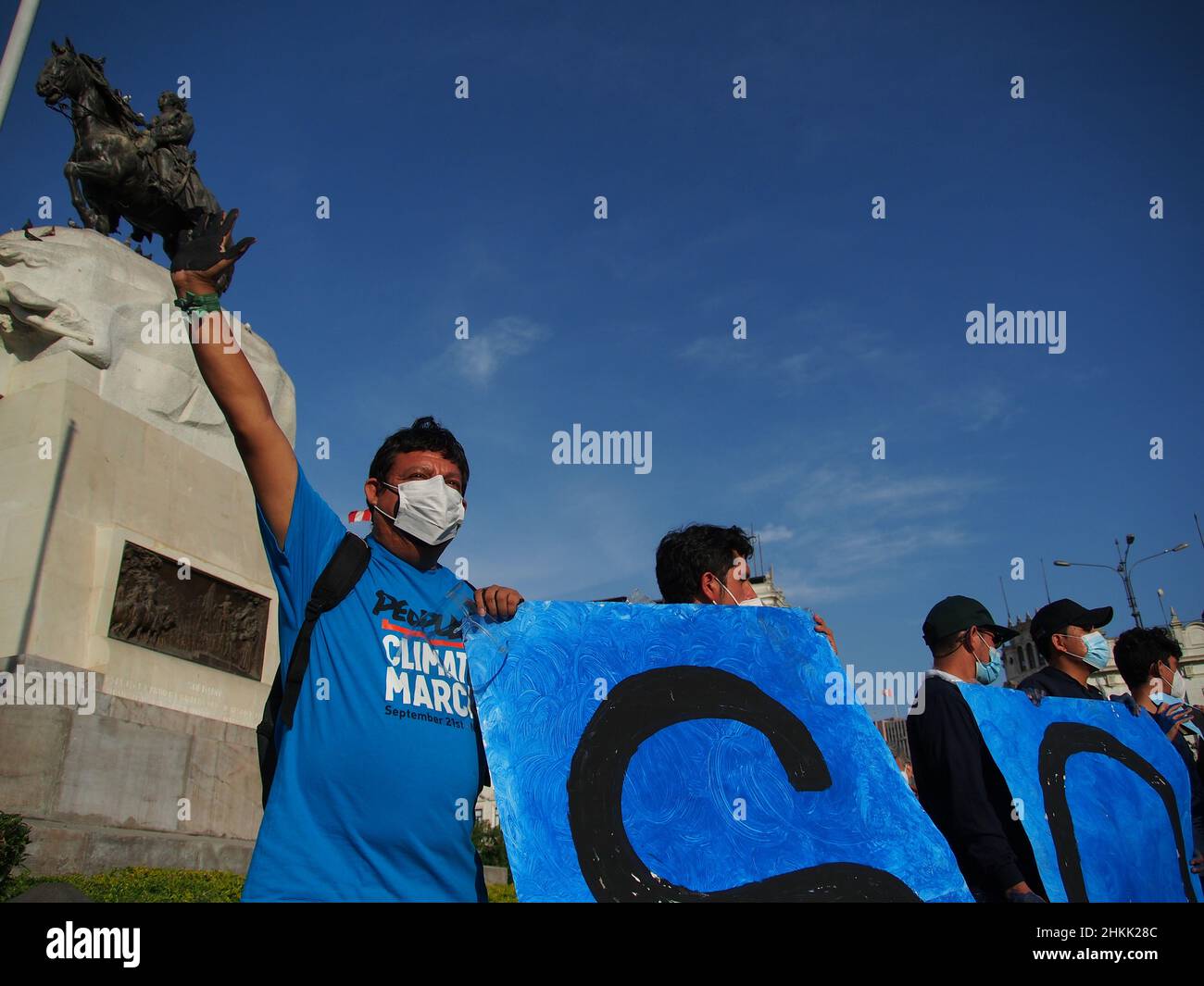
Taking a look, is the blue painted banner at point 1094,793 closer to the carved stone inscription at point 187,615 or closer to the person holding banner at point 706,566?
the person holding banner at point 706,566

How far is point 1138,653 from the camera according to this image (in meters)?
5.61

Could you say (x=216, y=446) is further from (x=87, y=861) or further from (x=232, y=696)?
(x=87, y=861)

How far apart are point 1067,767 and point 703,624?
2133mm

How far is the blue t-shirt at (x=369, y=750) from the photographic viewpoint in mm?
2523

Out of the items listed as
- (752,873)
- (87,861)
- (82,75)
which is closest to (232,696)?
(87,861)

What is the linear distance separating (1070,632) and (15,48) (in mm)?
8706

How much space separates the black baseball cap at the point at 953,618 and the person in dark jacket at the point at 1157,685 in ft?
3.97

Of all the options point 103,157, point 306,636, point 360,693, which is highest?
point 103,157

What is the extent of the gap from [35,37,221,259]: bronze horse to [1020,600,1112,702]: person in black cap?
11552 millimetres

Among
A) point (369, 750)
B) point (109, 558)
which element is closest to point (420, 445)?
point (369, 750)

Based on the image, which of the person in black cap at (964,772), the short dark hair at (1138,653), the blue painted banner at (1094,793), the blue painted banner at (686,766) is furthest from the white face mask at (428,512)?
the short dark hair at (1138,653)

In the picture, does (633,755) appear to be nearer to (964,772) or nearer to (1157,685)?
(964,772)

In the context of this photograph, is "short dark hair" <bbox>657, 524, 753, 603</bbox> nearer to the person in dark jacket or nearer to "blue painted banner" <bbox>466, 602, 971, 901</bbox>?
"blue painted banner" <bbox>466, 602, 971, 901</bbox>

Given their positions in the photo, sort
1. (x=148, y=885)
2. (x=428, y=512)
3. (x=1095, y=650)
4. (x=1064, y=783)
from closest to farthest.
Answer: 1. (x=428, y=512)
2. (x=1064, y=783)
3. (x=1095, y=650)
4. (x=148, y=885)
